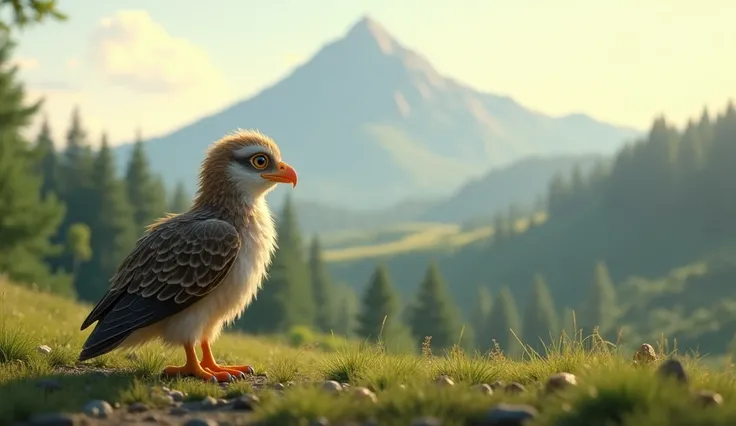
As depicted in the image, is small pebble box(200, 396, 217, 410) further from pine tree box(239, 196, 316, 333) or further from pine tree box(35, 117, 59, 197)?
pine tree box(35, 117, 59, 197)

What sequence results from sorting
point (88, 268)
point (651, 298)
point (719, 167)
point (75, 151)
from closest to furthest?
point (88, 268) → point (75, 151) → point (651, 298) → point (719, 167)

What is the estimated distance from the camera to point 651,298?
156 metres

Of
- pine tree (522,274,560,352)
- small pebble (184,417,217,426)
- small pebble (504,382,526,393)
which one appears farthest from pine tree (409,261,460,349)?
small pebble (184,417,217,426)

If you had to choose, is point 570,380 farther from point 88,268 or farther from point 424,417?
point 88,268

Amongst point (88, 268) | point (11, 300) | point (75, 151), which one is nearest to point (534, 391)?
point (11, 300)

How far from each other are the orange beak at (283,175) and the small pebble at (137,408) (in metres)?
3.96

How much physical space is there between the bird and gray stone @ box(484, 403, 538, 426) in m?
4.37

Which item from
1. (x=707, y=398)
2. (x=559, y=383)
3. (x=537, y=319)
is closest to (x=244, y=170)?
(x=559, y=383)

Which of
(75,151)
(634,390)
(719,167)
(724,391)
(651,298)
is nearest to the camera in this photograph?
(634,390)

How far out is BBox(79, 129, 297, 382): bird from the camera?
9938 millimetres

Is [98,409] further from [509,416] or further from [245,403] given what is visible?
[509,416]

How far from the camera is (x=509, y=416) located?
6559 mm

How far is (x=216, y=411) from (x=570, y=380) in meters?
3.60

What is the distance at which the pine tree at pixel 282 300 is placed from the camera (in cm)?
7919
